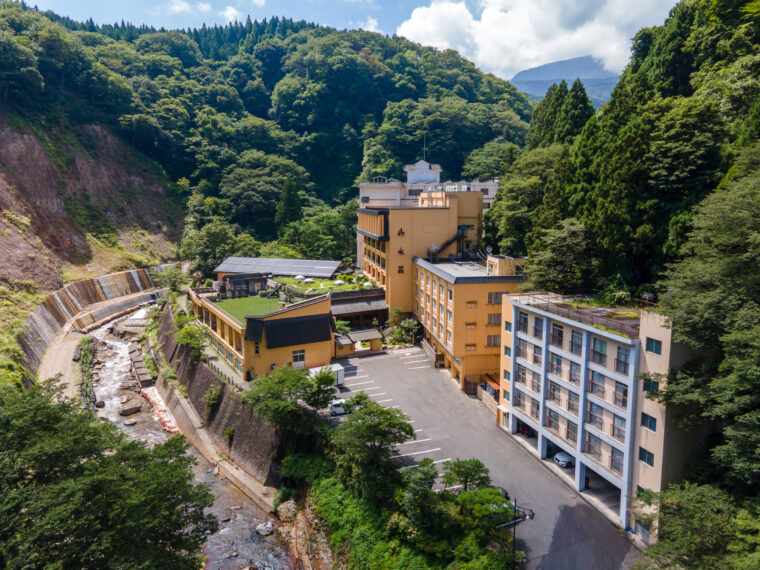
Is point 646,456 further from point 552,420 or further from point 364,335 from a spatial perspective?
point 364,335

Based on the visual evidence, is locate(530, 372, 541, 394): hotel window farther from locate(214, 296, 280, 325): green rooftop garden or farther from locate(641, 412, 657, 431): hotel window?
locate(214, 296, 280, 325): green rooftop garden

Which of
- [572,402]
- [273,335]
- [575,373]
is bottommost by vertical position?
[572,402]

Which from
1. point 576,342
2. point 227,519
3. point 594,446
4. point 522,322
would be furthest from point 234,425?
point 576,342

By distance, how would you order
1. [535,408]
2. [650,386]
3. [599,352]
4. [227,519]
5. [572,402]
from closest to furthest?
[650,386]
[599,352]
[572,402]
[227,519]
[535,408]

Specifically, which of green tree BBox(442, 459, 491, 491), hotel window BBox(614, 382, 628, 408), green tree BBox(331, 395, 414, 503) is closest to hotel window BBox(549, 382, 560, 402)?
hotel window BBox(614, 382, 628, 408)

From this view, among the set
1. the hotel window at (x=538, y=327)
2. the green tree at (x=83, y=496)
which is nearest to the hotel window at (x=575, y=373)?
the hotel window at (x=538, y=327)

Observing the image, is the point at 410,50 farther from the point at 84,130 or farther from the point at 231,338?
the point at 231,338
